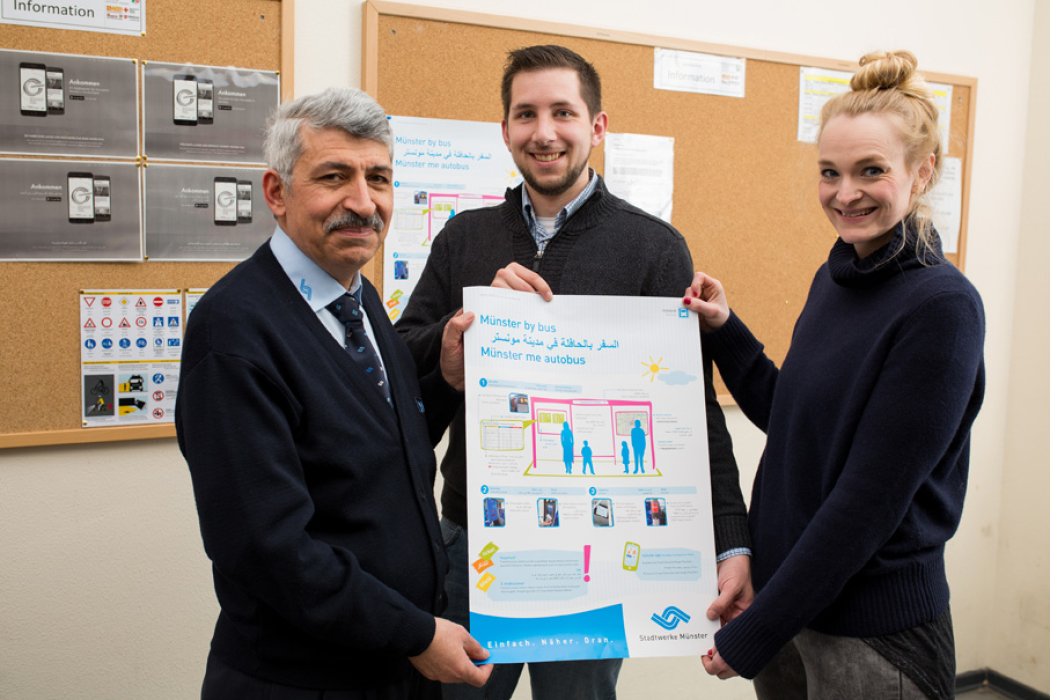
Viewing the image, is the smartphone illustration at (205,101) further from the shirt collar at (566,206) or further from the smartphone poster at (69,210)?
the shirt collar at (566,206)

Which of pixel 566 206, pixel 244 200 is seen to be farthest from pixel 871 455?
pixel 244 200

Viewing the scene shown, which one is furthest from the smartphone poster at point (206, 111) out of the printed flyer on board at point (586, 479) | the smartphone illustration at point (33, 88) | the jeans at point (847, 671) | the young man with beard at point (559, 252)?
the jeans at point (847, 671)

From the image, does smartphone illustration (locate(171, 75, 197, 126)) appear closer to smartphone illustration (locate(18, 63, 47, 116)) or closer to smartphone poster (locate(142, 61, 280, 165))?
smartphone poster (locate(142, 61, 280, 165))

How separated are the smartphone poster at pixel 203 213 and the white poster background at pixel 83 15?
14.4 inches

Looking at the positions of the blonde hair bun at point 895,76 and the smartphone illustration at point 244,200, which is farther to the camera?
the smartphone illustration at point 244,200

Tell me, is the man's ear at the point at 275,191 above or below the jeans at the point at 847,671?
above

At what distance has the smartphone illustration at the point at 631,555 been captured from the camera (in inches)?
55.8

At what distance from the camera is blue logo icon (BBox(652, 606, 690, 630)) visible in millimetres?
1402

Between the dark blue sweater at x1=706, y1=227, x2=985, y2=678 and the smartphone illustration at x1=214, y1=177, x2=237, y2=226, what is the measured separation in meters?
1.59

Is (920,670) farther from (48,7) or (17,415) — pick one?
(48,7)

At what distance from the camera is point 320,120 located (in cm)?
122

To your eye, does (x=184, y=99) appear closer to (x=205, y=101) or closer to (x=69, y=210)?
(x=205, y=101)

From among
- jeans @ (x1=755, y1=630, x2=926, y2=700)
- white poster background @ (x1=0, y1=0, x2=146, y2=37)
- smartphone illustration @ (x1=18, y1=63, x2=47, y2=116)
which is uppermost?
white poster background @ (x1=0, y1=0, x2=146, y2=37)

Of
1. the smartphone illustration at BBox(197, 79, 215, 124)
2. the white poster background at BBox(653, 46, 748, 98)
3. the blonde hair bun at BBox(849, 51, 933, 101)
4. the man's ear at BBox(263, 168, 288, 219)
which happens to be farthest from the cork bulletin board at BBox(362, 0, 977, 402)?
the blonde hair bun at BBox(849, 51, 933, 101)
